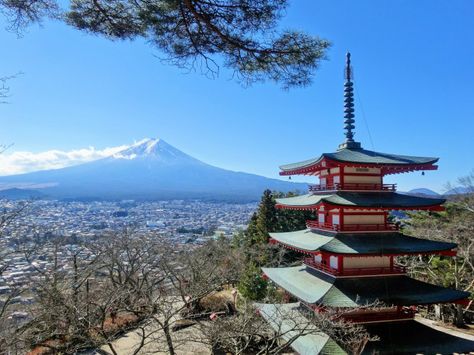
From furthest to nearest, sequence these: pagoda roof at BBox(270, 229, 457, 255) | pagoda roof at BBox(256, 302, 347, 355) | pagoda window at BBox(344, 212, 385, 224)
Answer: pagoda window at BBox(344, 212, 385, 224)
pagoda roof at BBox(270, 229, 457, 255)
pagoda roof at BBox(256, 302, 347, 355)

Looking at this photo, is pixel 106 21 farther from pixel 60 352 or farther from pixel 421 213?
pixel 421 213

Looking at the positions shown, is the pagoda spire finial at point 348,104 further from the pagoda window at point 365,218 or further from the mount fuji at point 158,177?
the mount fuji at point 158,177

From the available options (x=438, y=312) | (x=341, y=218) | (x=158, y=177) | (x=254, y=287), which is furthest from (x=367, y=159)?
(x=158, y=177)

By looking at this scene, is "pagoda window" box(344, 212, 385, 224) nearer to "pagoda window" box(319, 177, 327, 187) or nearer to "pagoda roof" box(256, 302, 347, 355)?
"pagoda window" box(319, 177, 327, 187)

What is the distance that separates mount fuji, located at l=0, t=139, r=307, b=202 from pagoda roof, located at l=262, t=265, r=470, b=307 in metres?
104

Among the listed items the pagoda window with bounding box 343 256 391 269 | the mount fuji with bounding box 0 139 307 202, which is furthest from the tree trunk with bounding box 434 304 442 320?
the mount fuji with bounding box 0 139 307 202

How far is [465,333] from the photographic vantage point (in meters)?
12.5

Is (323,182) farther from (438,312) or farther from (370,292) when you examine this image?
(438,312)

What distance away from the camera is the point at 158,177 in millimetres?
148500

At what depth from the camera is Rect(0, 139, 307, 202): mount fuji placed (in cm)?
12006

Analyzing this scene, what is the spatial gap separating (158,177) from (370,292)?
144 m

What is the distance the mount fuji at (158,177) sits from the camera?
12006cm

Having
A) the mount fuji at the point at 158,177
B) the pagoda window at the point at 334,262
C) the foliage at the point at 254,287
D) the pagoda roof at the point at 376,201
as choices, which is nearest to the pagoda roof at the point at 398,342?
the pagoda window at the point at 334,262

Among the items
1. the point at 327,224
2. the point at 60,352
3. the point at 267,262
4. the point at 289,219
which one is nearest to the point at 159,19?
the point at 327,224
